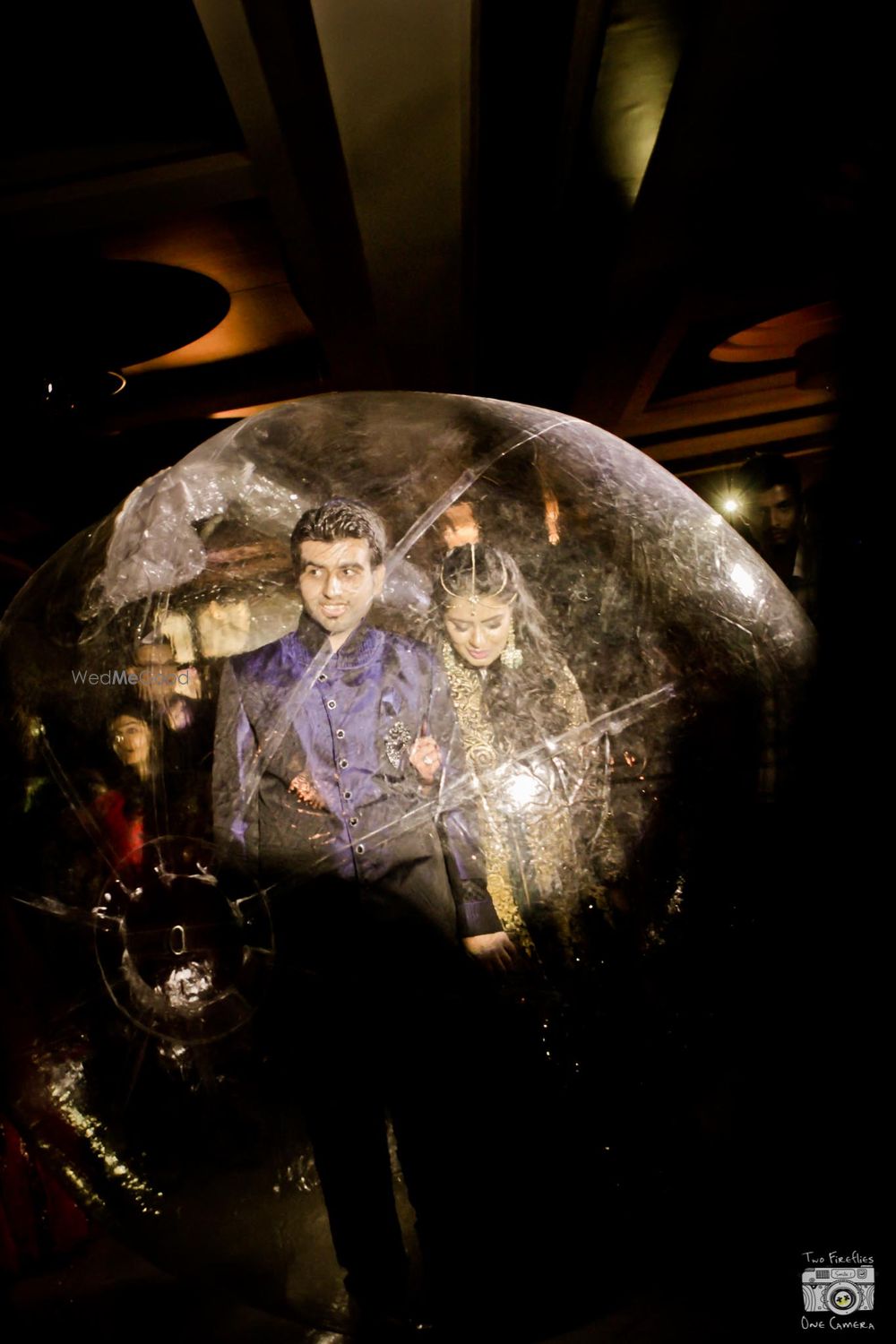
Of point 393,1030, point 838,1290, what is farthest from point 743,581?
point 838,1290

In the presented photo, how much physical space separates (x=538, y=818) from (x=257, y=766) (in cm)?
39

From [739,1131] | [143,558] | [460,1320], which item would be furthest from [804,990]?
[143,558]

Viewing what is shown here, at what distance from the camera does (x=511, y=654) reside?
1.08 metres

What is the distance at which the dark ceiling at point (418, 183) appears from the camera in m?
2.07

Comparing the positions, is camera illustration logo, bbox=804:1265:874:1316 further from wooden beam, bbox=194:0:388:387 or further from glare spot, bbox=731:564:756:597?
wooden beam, bbox=194:0:388:387

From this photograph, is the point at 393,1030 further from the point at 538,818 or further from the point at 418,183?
the point at 418,183

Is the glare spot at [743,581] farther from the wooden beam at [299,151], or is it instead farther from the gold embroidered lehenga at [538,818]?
the wooden beam at [299,151]

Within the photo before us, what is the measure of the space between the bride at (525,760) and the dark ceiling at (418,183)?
5.67 ft

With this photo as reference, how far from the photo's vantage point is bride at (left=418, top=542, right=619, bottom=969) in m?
1.04

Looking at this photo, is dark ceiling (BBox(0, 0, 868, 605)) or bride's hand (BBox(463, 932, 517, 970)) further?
dark ceiling (BBox(0, 0, 868, 605))

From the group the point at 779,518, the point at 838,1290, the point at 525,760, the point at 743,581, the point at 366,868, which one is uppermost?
the point at 779,518

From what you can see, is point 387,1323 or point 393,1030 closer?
point 393,1030

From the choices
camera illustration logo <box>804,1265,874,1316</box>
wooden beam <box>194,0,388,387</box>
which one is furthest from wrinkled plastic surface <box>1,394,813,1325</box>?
wooden beam <box>194,0,388,387</box>

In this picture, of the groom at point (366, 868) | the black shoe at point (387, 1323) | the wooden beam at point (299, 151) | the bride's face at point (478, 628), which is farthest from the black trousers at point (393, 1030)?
the wooden beam at point (299, 151)
